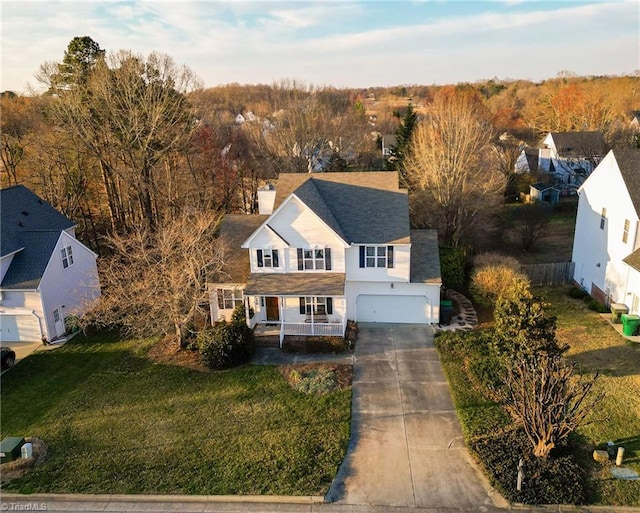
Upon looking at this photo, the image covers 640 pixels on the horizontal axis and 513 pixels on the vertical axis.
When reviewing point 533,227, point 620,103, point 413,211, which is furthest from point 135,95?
point 620,103

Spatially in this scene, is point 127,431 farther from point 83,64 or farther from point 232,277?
point 83,64

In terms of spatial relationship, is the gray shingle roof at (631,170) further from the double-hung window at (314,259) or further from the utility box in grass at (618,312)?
the double-hung window at (314,259)

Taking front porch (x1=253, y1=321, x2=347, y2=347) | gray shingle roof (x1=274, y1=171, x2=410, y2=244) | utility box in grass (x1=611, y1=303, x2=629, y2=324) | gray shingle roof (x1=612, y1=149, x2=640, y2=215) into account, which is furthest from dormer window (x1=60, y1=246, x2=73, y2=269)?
gray shingle roof (x1=612, y1=149, x2=640, y2=215)

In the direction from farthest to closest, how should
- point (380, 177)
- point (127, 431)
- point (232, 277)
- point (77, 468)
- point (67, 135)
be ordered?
point (67, 135) → point (380, 177) → point (232, 277) → point (127, 431) → point (77, 468)

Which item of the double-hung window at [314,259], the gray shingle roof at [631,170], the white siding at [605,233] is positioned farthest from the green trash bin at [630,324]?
the double-hung window at [314,259]

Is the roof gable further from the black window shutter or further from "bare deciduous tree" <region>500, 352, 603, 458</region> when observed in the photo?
"bare deciduous tree" <region>500, 352, 603, 458</region>
